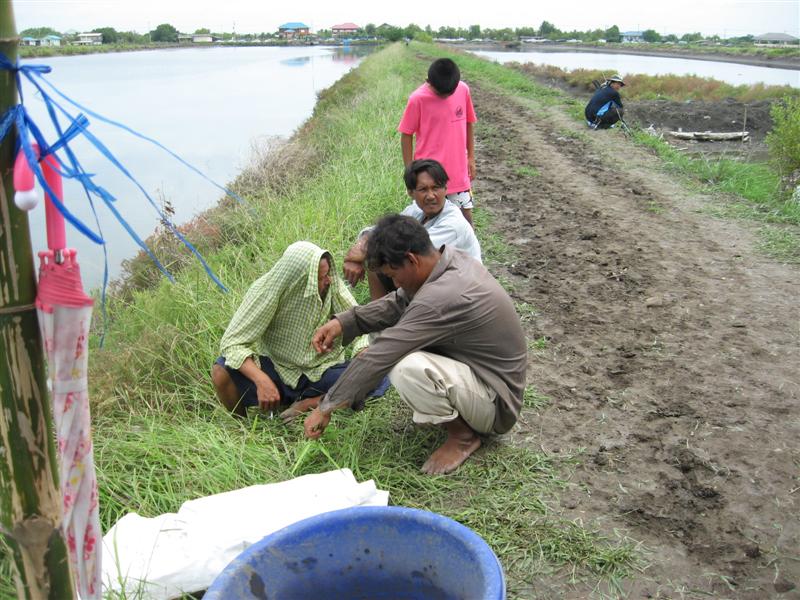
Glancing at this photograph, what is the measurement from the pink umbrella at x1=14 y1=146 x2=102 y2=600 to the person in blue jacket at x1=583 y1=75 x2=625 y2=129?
10990 mm

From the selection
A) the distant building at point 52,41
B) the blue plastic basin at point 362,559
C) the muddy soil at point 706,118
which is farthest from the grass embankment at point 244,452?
the distant building at point 52,41

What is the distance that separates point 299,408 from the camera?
10.3ft

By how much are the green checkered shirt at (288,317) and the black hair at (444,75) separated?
176 centimetres

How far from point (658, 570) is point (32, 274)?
198 cm

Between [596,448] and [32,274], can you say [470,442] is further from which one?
[32,274]

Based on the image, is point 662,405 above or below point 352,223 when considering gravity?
below

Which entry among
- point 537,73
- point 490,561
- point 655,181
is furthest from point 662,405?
point 537,73

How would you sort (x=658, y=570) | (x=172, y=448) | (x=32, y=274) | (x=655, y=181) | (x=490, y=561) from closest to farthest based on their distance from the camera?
(x=32, y=274), (x=490, y=561), (x=658, y=570), (x=172, y=448), (x=655, y=181)

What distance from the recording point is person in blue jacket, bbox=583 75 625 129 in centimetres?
1122

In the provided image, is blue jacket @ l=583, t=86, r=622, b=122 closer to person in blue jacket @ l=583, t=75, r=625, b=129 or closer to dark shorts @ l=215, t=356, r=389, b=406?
person in blue jacket @ l=583, t=75, r=625, b=129

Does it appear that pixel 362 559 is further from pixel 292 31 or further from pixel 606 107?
pixel 292 31

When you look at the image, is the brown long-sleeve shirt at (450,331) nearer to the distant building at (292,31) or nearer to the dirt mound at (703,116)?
the dirt mound at (703,116)

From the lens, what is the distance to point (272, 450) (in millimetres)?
2826

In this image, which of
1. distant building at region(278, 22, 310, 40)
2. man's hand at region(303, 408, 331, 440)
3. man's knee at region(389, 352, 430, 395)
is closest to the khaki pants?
man's knee at region(389, 352, 430, 395)
